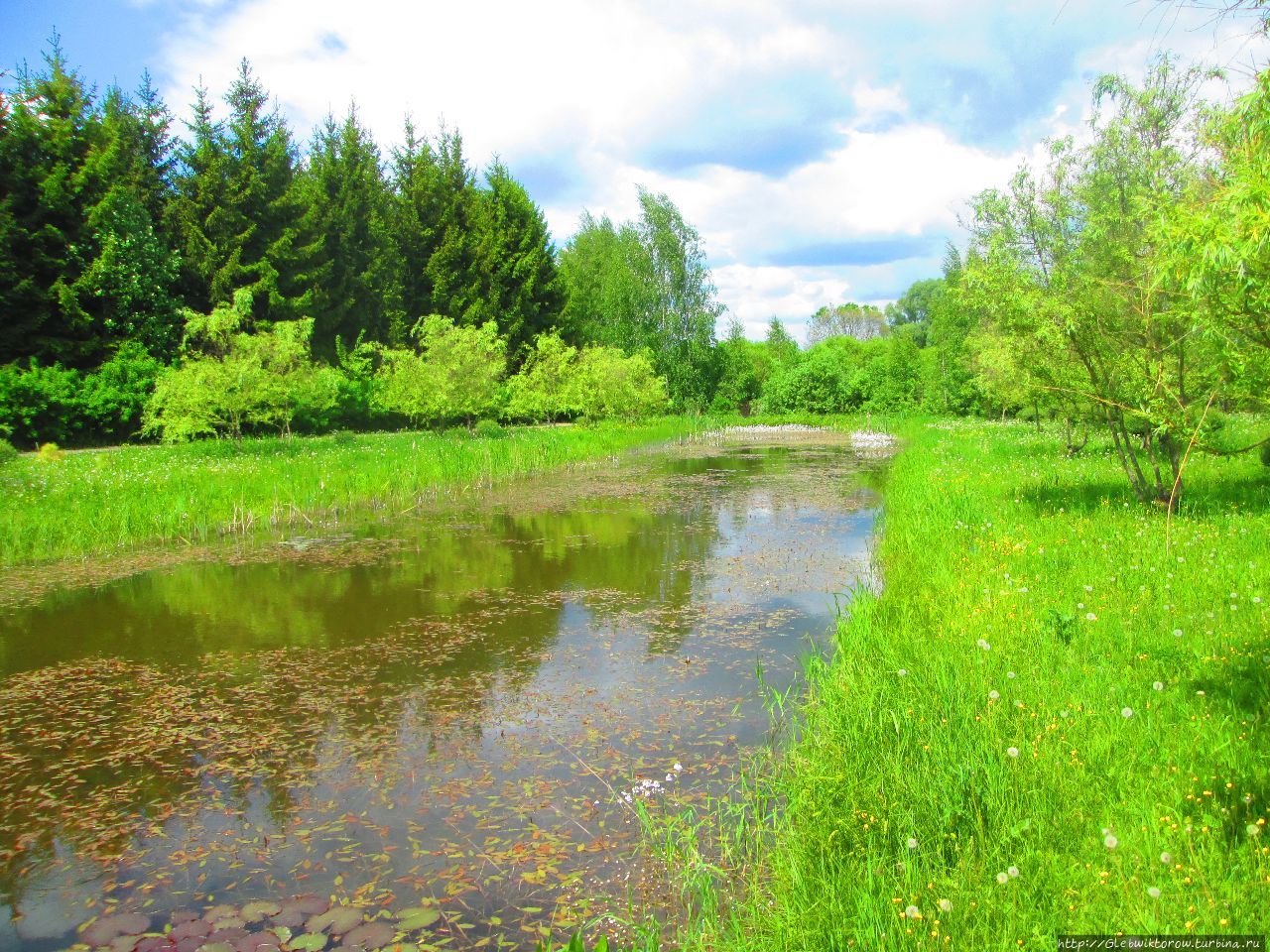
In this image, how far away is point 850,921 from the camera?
9.63 feet

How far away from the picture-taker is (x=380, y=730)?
18.2 feet

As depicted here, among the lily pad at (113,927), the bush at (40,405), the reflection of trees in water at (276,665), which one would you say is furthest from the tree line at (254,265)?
the lily pad at (113,927)

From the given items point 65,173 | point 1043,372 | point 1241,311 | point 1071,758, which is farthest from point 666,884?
point 65,173

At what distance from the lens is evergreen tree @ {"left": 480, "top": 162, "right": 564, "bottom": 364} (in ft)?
124

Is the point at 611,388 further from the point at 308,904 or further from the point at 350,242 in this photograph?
the point at 308,904

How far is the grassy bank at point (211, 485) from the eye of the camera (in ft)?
35.6

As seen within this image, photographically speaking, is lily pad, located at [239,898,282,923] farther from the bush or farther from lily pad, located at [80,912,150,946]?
the bush

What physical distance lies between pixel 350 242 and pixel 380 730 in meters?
33.6

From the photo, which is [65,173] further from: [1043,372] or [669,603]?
[1043,372]

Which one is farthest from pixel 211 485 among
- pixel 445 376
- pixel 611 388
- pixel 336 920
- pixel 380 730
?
pixel 611 388

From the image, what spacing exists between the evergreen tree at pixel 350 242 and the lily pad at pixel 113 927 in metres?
31.1

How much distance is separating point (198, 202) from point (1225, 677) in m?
32.6

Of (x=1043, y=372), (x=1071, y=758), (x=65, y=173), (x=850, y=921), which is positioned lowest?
(x=850, y=921)

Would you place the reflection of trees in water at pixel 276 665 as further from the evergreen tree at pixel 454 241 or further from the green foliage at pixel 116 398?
the evergreen tree at pixel 454 241
